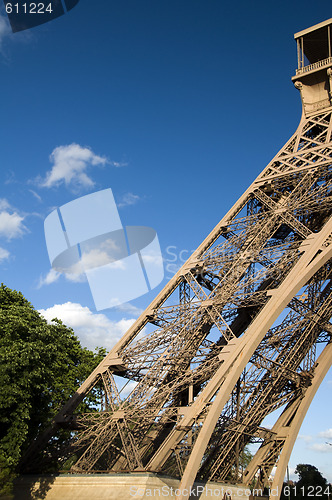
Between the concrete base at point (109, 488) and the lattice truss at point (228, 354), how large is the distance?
2.39 ft

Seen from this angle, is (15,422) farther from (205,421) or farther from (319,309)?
(319,309)

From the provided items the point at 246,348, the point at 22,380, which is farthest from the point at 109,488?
the point at 246,348

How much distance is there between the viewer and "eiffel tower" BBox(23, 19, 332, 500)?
1759cm

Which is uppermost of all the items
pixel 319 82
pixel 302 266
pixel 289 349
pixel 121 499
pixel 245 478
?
pixel 319 82

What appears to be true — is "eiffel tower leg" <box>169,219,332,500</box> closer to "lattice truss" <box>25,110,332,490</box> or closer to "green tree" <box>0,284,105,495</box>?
"lattice truss" <box>25,110,332,490</box>

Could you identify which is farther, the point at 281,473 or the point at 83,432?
the point at 281,473

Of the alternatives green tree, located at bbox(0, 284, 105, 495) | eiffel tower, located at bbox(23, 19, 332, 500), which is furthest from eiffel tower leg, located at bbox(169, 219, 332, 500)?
green tree, located at bbox(0, 284, 105, 495)

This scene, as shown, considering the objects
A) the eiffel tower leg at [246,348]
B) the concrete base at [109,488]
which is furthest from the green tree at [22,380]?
the eiffel tower leg at [246,348]

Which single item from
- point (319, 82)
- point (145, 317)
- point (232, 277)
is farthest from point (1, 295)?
point (319, 82)

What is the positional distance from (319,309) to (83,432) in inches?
478

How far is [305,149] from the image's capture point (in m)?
27.0

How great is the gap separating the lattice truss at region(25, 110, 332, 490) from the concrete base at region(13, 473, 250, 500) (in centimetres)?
73

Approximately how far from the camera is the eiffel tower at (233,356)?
17.6 m

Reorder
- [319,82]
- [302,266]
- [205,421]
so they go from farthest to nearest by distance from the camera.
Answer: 1. [319,82]
2. [302,266]
3. [205,421]
